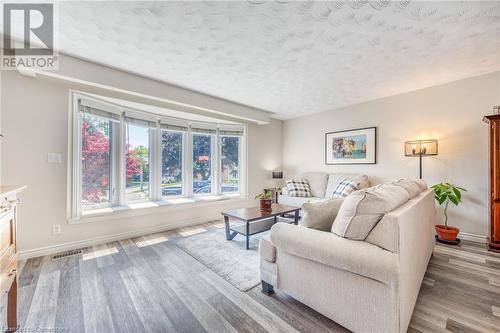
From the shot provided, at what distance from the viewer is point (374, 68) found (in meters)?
2.76

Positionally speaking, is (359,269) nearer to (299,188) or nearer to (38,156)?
(299,188)

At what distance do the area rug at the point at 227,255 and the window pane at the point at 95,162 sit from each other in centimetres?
143

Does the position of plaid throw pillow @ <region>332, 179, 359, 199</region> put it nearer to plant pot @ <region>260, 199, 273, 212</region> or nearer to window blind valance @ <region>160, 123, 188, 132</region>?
plant pot @ <region>260, 199, 273, 212</region>

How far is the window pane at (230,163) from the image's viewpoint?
490 centimetres

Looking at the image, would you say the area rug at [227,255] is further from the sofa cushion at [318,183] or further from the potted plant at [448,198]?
the potted plant at [448,198]

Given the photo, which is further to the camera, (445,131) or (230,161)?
(230,161)

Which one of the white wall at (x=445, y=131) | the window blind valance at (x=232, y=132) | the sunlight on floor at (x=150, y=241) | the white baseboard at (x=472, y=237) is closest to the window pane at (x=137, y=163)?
the sunlight on floor at (x=150, y=241)

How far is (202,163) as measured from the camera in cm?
459

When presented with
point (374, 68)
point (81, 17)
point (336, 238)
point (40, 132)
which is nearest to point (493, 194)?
point (374, 68)

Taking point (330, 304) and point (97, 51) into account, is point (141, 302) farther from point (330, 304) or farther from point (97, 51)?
point (97, 51)

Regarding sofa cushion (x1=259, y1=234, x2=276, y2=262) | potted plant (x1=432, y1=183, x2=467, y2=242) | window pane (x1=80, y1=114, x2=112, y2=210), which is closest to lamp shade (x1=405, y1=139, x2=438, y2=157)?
potted plant (x1=432, y1=183, x2=467, y2=242)

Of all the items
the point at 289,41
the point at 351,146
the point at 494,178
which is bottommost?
the point at 494,178

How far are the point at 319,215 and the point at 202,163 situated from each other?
3359 mm

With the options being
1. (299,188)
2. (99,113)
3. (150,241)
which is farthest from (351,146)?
(99,113)
